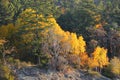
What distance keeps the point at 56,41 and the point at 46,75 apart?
262 inches

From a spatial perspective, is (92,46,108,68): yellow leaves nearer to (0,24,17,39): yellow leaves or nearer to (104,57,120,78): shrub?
(104,57,120,78): shrub

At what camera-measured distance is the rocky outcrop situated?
57.2 meters

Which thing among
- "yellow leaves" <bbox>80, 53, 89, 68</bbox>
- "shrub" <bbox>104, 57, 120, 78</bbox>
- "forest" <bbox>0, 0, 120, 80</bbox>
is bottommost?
"shrub" <bbox>104, 57, 120, 78</bbox>

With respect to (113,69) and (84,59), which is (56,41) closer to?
(84,59)

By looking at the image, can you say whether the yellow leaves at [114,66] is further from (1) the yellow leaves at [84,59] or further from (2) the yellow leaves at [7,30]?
(2) the yellow leaves at [7,30]

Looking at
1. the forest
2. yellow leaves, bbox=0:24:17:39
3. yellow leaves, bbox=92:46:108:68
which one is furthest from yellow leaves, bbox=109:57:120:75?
yellow leaves, bbox=0:24:17:39

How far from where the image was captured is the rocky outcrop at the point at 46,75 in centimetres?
5725

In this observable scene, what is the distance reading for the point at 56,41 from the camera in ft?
203

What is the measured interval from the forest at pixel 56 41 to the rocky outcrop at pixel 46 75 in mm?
1062

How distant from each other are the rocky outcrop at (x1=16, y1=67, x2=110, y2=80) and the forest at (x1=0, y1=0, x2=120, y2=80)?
106 centimetres

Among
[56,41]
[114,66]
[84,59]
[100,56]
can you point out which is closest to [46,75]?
[56,41]

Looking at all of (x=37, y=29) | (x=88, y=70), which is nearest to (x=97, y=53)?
(x=88, y=70)

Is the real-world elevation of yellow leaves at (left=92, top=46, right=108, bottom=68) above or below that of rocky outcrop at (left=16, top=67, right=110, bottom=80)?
above

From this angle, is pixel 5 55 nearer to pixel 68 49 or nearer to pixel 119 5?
pixel 68 49
